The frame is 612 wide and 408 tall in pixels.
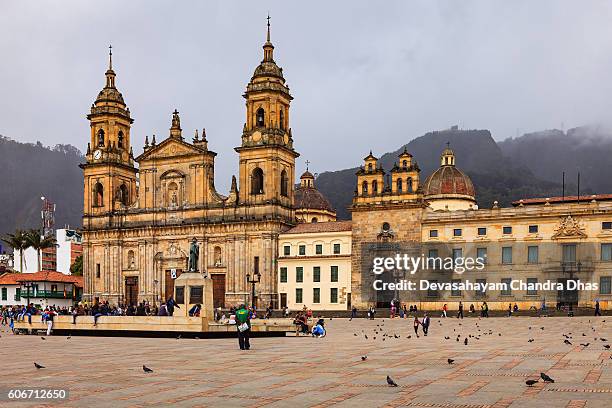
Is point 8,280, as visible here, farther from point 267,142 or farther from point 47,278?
point 267,142

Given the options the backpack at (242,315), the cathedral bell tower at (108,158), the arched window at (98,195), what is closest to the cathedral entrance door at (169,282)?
the cathedral bell tower at (108,158)

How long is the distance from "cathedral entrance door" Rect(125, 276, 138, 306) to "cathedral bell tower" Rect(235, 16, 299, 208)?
51.4ft

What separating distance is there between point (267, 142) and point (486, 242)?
2380 cm

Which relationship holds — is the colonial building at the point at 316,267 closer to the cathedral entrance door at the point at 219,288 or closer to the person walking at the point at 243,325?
the cathedral entrance door at the point at 219,288

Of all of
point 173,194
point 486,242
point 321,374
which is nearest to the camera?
point 321,374

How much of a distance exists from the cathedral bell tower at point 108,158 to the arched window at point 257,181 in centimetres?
1674

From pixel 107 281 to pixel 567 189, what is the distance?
121123 mm

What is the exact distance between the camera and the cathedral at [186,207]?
2926 inches

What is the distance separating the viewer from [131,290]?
81.2 m

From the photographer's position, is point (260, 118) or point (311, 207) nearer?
point (260, 118)

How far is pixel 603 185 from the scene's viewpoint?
174 metres

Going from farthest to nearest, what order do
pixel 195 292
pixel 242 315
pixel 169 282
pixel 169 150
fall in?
pixel 169 150 → pixel 169 282 → pixel 195 292 → pixel 242 315

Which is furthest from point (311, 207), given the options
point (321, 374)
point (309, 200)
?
point (321, 374)

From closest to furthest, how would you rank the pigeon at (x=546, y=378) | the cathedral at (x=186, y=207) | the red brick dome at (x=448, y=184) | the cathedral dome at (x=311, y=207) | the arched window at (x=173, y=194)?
the pigeon at (x=546, y=378) → the cathedral at (x=186, y=207) → the red brick dome at (x=448, y=184) → the arched window at (x=173, y=194) → the cathedral dome at (x=311, y=207)
